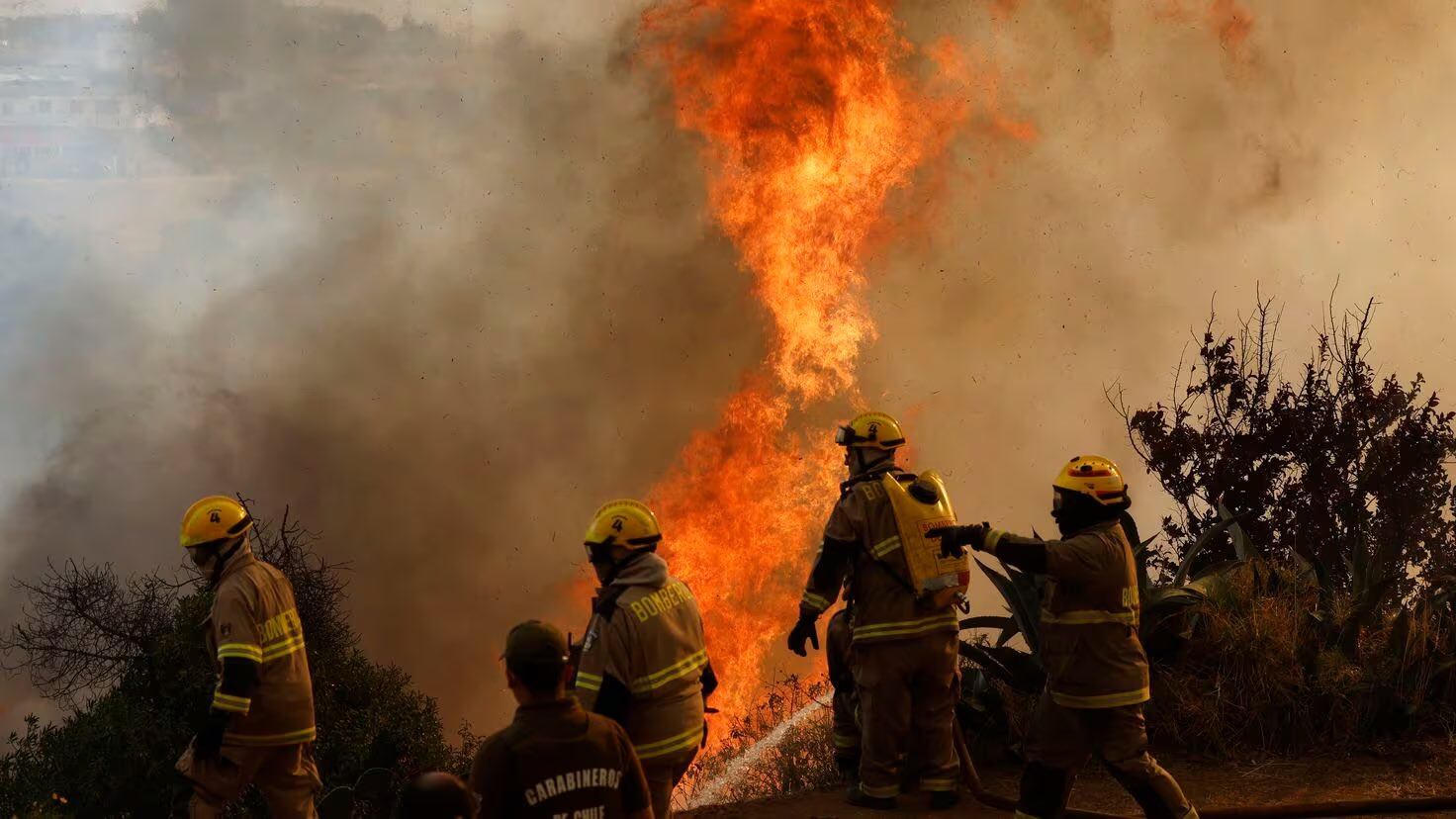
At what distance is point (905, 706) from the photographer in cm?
689

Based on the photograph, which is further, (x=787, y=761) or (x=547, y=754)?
(x=787, y=761)

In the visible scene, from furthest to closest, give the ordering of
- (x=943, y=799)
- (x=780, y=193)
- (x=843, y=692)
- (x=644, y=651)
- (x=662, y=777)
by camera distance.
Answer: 1. (x=780, y=193)
2. (x=843, y=692)
3. (x=943, y=799)
4. (x=662, y=777)
5. (x=644, y=651)

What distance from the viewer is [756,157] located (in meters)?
22.9

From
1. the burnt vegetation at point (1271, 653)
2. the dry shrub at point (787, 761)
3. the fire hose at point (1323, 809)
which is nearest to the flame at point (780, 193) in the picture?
the dry shrub at point (787, 761)

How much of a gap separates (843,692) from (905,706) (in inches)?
32.6

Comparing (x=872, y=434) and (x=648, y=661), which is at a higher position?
(x=872, y=434)

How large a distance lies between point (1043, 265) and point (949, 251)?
2.09 m

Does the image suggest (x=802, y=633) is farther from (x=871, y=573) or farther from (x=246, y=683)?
(x=246, y=683)

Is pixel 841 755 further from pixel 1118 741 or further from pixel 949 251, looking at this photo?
pixel 949 251

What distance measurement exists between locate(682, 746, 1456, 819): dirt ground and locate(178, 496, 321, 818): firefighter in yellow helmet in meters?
2.70

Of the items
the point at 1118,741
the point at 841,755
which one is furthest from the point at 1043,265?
the point at 1118,741

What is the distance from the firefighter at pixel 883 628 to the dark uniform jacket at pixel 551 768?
11.4 ft

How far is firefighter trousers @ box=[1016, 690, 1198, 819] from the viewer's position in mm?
5637

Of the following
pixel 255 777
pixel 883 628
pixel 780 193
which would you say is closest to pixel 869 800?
pixel 883 628
